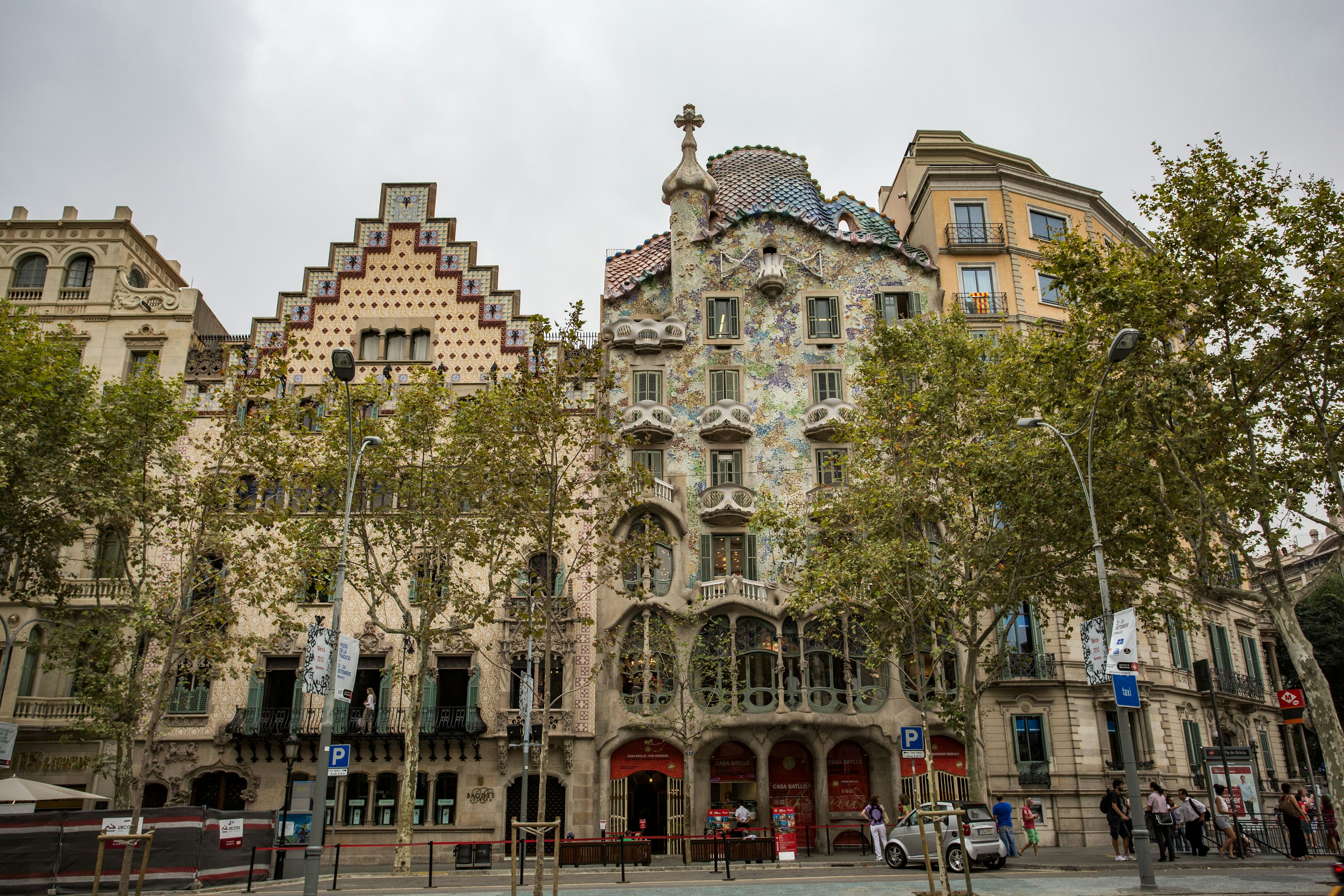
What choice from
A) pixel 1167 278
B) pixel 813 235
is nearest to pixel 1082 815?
pixel 1167 278

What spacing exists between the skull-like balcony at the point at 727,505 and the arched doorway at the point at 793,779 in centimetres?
793

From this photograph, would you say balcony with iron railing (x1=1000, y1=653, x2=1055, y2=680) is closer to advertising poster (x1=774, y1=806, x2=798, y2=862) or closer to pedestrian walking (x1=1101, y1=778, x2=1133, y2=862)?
pedestrian walking (x1=1101, y1=778, x2=1133, y2=862)

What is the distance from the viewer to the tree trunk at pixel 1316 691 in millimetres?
18766

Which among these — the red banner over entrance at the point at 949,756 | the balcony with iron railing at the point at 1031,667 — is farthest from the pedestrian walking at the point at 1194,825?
the red banner over entrance at the point at 949,756

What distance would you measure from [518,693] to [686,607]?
20.7 feet

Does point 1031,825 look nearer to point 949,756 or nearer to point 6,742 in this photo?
point 949,756

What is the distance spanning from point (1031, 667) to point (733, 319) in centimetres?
1690

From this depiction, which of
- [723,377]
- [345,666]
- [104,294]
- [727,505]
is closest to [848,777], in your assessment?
[727,505]

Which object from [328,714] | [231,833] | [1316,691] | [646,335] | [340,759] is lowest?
[231,833]

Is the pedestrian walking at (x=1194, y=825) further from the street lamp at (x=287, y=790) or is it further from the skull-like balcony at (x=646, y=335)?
the street lamp at (x=287, y=790)

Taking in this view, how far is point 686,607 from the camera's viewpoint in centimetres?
3266

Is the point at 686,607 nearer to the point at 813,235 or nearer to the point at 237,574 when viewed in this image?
the point at 237,574

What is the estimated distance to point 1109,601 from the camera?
20.0 m

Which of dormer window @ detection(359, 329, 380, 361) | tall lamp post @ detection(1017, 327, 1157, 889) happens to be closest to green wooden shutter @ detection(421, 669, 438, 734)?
dormer window @ detection(359, 329, 380, 361)
